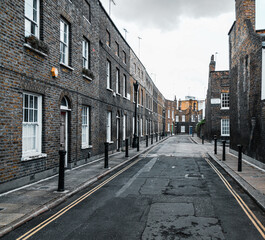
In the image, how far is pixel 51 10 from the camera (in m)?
9.24

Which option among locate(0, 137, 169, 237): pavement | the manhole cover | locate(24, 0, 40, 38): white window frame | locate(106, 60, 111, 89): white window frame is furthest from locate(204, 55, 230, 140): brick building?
locate(24, 0, 40, 38): white window frame

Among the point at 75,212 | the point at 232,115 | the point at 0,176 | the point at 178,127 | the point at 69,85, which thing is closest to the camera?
the point at 75,212

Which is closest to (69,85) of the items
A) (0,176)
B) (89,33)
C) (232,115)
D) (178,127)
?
(89,33)

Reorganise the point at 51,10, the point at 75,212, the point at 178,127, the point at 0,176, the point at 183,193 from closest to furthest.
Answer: the point at 75,212 < the point at 0,176 < the point at 183,193 < the point at 51,10 < the point at 178,127

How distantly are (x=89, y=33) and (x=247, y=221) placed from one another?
11.5m

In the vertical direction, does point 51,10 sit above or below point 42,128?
above

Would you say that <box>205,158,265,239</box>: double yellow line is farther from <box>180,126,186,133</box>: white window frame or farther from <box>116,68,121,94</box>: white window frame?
<box>180,126,186,133</box>: white window frame

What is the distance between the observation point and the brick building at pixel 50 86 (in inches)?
275

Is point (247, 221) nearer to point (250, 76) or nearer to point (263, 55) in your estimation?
point (263, 55)

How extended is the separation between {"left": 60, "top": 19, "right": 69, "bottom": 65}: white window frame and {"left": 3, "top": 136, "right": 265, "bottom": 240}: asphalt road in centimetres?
562

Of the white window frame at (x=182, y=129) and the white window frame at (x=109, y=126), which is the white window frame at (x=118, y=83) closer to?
the white window frame at (x=109, y=126)

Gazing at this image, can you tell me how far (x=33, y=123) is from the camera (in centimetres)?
827

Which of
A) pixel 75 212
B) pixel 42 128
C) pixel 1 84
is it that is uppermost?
pixel 1 84

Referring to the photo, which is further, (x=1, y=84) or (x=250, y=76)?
(x=250, y=76)
